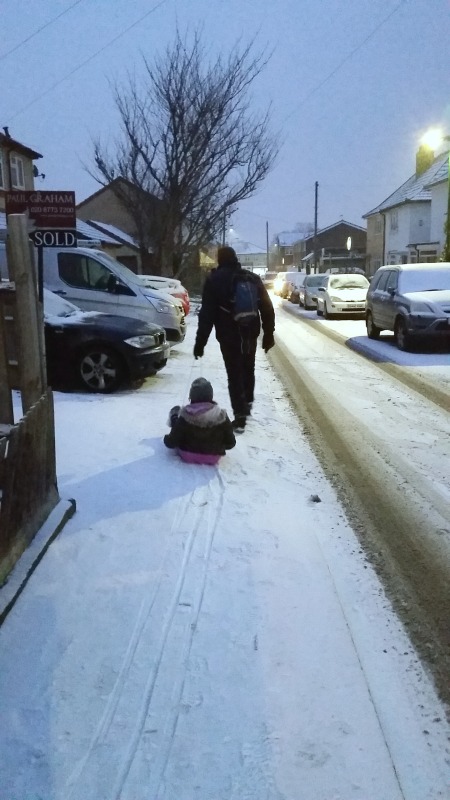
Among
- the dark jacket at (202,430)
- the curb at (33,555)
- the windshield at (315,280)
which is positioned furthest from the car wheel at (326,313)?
the curb at (33,555)

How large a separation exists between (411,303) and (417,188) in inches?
1365

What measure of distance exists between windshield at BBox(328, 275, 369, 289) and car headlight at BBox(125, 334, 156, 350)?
49.4 feet

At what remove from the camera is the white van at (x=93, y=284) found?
11.9 meters

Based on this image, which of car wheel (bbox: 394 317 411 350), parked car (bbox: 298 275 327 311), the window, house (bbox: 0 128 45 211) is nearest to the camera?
car wheel (bbox: 394 317 411 350)

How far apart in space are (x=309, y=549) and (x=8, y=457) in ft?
6.16

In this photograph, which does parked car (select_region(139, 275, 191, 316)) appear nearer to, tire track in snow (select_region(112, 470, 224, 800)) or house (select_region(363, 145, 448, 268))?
tire track in snow (select_region(112, 470, 224, 800))

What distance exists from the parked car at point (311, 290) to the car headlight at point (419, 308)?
14.6m

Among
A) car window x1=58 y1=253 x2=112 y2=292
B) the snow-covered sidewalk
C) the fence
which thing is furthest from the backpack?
car window x1=58 y1=253 x2=112 y2=292

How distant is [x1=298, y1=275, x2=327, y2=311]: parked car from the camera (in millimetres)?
27438

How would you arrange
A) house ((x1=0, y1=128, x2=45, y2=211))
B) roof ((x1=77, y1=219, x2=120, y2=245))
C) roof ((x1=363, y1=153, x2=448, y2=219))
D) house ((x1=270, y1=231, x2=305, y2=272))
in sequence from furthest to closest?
1. house ((x1=270, y1=231, x2=305, y2=272))
2. roof ((x1=363, y1=153, x2=448, y2=219))
3. roof ((x1=77, y1=219, x2=120, y2=245))
4. house ((x1=0, y1=128, x2=45, y2=211))

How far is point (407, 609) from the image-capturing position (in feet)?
11.5

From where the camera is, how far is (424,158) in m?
47.5

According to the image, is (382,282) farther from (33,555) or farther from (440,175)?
(440,175)

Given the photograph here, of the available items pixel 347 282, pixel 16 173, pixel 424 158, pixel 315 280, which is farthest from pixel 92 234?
pixel 424 158
